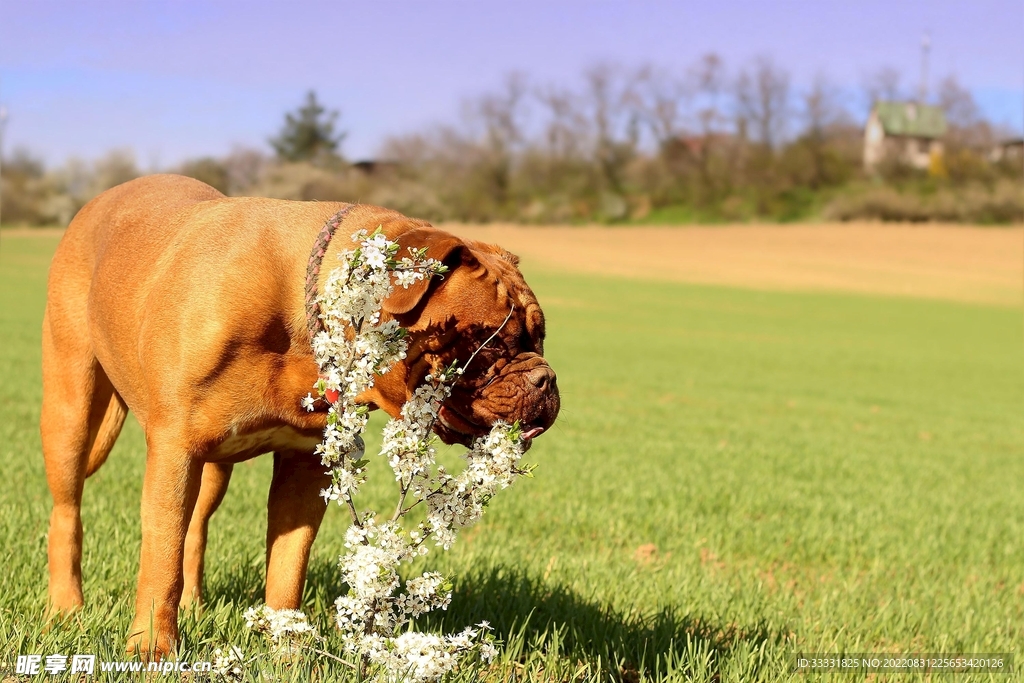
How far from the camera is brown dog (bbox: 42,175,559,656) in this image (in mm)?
3084

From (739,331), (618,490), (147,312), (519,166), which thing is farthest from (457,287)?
(519,166)

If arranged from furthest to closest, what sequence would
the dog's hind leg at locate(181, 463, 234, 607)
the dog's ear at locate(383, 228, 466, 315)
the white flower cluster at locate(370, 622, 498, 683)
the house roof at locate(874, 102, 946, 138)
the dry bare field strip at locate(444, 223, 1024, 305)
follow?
the house roof at locate(874, 102, 946, 138) < the dry bare field strip at locate(444, 223, 1024, 305) < the dog's hind leg at locate(181, 463, 234, 607) < the dog's ear at locate(383, 228, 466, 315) < the white flower cluster at locate(370, 622, 498, 683)

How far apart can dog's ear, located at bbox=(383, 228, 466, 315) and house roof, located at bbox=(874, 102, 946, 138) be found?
104805mm

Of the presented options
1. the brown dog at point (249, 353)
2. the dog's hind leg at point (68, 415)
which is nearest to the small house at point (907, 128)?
the dog's hind leg at point (68, 415)

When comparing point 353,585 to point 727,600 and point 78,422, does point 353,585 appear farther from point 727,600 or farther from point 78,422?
point 727,600

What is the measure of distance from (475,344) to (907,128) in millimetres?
107478

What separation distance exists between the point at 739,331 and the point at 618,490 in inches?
1084

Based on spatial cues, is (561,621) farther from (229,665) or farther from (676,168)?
(676,168)

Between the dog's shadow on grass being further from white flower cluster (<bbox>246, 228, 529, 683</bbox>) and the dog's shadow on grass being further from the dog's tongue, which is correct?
the dog's tongue

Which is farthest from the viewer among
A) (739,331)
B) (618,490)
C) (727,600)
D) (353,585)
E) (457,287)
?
(739,331)

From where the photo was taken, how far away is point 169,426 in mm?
3312

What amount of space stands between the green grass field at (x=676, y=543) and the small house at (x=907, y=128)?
81682 mm

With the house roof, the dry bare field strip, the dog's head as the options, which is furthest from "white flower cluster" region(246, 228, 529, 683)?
the house roof

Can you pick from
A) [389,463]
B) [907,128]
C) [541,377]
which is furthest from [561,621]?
[907,128]
